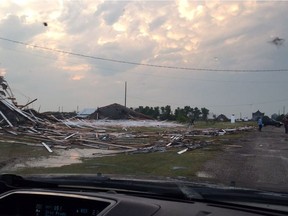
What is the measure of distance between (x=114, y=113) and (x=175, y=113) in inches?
807

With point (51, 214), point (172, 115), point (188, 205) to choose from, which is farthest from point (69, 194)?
point (172, 115)

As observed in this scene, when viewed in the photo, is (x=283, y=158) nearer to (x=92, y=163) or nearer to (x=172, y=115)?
(x=92, y=163)

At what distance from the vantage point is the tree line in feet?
281

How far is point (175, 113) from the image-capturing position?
91.2 m

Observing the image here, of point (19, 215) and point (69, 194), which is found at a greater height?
point (69, 194)

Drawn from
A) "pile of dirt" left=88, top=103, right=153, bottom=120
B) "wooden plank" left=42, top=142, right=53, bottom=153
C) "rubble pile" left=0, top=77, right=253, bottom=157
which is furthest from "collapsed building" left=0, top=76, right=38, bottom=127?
"pile of dirt" left=88, top=103, right=153, bottom=120

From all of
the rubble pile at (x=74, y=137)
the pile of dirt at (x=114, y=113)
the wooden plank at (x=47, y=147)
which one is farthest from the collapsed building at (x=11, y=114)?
the pile of dirt at (x=114, y=113)

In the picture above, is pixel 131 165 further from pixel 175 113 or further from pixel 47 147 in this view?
pixel 175 113

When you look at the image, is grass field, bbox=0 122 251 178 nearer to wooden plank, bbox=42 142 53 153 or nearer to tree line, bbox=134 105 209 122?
wooden plank, bbox=42 142 53 153

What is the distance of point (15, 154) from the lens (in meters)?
21.1

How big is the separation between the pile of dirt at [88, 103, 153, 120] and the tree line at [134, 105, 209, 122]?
874 cm

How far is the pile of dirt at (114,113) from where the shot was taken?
7262cm

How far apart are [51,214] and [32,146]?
72.1 feet

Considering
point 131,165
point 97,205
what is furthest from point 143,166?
point 97,205
